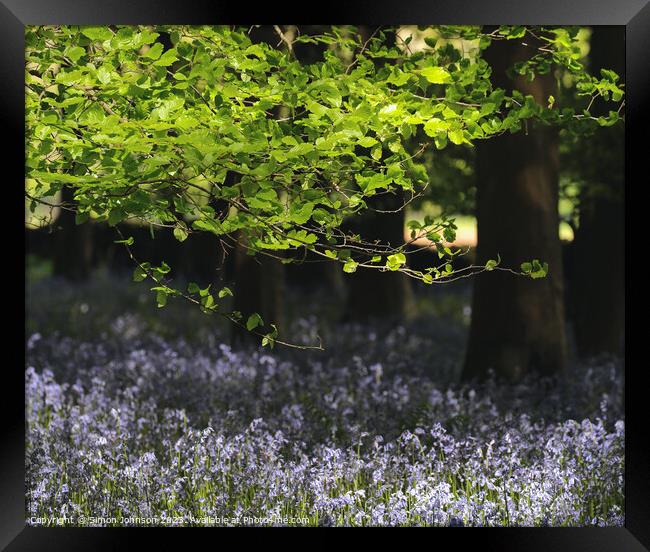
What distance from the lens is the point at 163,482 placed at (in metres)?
6.62

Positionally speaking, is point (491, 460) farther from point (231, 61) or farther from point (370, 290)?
point (370, 290)

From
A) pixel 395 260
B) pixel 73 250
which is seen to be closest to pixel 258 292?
pixel 395 260

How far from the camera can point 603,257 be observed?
13711 mm

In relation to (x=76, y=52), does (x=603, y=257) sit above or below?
above

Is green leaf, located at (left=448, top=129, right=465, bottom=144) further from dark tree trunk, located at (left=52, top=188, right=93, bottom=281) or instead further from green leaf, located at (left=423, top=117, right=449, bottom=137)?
dark tree trunk, located at (left=52, top=188, right=93, bottom=281)

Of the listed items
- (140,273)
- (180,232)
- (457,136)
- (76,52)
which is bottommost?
(140,273)

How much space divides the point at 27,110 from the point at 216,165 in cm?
152

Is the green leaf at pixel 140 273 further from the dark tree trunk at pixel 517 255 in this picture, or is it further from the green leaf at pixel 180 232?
the dark tree trunk at pixel 517 255

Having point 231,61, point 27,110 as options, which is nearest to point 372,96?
point 231,61

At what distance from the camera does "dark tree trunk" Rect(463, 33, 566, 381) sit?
403 inches

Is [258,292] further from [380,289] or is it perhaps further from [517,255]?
[380,289]
